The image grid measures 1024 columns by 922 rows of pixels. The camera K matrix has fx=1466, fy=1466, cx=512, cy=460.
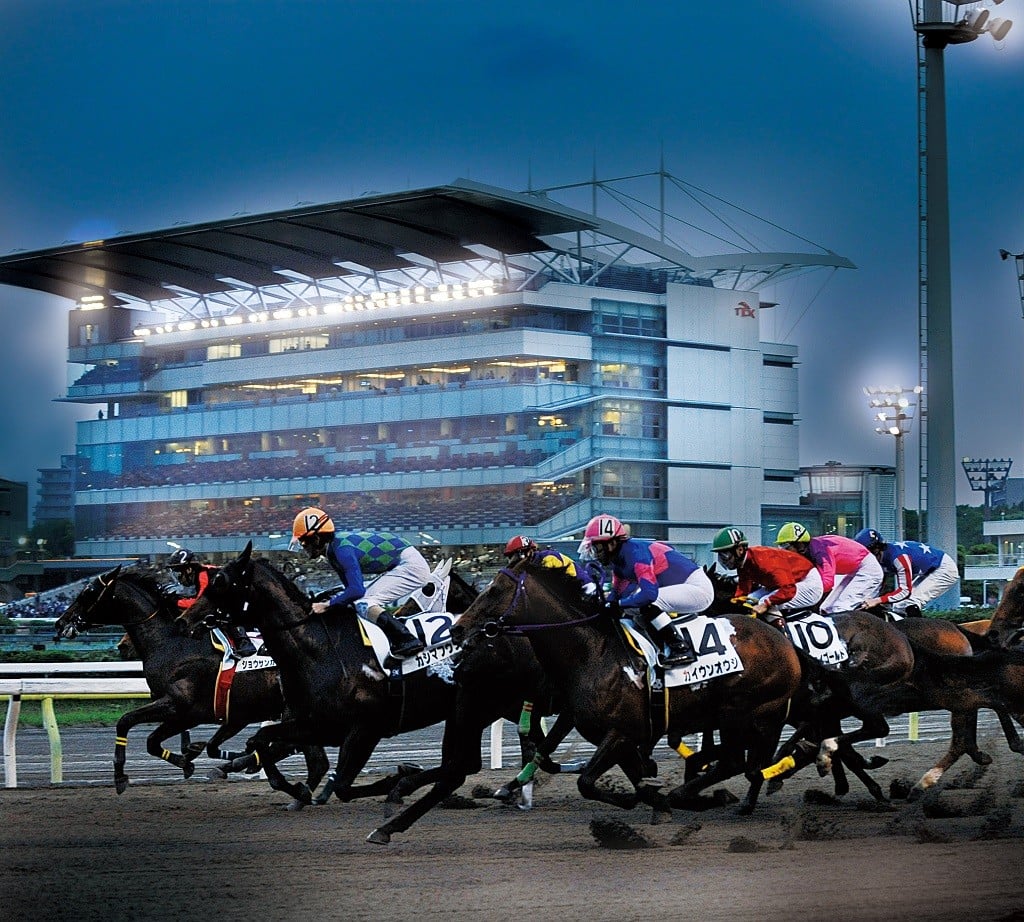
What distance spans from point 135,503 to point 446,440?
14792 millimetres

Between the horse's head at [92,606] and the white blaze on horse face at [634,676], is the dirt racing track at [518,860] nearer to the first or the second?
→ the white blaze on horse face at [634,676]

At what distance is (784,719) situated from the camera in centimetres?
924

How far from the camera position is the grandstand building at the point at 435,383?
Answer: 50812 mm

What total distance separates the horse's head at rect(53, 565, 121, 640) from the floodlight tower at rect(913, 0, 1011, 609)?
2692 cm

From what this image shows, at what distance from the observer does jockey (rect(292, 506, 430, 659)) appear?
923 cm

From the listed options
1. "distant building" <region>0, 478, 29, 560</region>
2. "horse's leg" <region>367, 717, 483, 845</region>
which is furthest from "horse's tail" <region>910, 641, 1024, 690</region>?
"distant building" <region>0, 478, 29, 560</region>

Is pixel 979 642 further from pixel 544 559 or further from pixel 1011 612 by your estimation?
pixel 544 559

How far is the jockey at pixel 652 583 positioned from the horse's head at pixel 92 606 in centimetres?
395

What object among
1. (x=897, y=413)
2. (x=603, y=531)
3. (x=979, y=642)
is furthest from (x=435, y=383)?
(x=603, y=531)

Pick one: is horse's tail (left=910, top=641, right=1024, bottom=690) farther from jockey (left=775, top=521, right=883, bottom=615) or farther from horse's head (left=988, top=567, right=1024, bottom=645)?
horse's head (left=988, top=567, right=1024, bottom=645)

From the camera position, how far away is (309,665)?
9.06 metres

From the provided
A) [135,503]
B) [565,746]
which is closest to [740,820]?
[565,746]

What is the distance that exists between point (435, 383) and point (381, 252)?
16.8ft

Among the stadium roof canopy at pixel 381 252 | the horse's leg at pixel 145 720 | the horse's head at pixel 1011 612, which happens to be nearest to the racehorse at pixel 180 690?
the horse's leg at pixel 145 720
